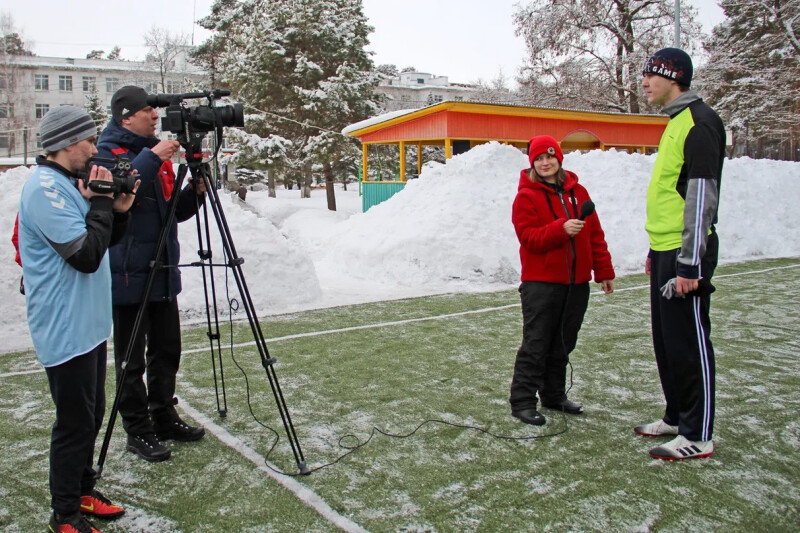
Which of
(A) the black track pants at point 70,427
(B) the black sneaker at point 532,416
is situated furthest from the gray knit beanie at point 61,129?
(B) the black sneaker at point 532,416

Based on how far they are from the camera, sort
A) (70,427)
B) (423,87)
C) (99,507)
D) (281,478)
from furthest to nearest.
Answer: (423,87) → (281,478) → (99,507) → (70,427)

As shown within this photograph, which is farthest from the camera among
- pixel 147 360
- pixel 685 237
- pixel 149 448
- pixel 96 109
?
pixel 96 109

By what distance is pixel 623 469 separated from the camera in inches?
138

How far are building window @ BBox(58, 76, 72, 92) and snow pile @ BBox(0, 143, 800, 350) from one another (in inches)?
2272

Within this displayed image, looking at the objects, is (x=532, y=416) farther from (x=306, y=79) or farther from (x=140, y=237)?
(x=306, y=79)

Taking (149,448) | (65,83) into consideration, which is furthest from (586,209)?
(65,83)

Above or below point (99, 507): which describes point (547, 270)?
above

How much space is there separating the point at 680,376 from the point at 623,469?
59cm

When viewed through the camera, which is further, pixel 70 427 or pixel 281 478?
pixel 281 478

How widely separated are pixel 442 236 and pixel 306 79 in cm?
1927

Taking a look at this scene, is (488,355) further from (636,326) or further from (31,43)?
(31,43)

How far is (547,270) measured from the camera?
4.16 metres

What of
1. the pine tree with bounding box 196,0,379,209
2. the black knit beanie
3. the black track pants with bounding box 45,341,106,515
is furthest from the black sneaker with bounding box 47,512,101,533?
the pine tree with bounding box 196,0,379,209

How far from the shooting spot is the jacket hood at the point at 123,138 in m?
3.60
